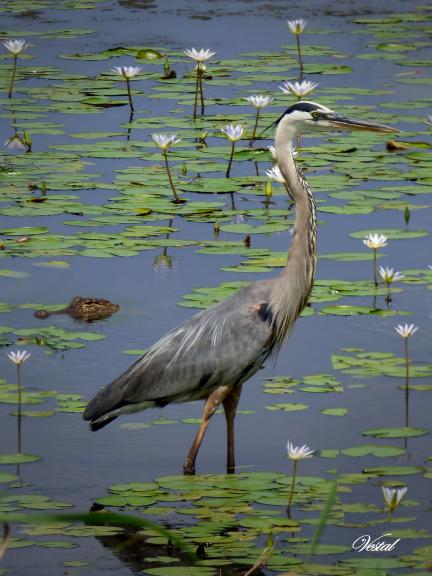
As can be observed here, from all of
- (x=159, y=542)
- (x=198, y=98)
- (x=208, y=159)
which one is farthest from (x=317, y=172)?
(x=159, y=542)

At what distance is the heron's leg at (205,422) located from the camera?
561cm

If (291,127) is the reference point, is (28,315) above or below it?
below

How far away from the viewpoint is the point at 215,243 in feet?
28.0

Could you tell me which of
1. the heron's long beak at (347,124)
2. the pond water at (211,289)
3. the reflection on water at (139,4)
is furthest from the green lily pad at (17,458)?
the reflection on water at (139,4)

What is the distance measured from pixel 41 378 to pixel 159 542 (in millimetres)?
Result: 1763

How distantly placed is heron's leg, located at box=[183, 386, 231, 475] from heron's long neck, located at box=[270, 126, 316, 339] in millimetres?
379

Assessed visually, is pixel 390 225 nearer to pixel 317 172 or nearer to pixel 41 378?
pixel 317 172

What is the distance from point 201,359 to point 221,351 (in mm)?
95

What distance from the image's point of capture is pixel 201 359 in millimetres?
5914

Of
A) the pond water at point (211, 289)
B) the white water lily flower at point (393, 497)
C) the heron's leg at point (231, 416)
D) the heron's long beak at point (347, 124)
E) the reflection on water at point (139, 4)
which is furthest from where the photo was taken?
the reflection on water at point (139, 4)

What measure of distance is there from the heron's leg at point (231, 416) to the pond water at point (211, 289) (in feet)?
0.17

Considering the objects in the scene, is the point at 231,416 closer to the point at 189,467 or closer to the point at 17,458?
the point at 189,467

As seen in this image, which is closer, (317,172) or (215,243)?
(215,243)

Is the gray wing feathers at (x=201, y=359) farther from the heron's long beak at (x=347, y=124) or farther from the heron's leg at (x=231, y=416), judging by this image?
the heron's long beak at (x=347, y=124)
